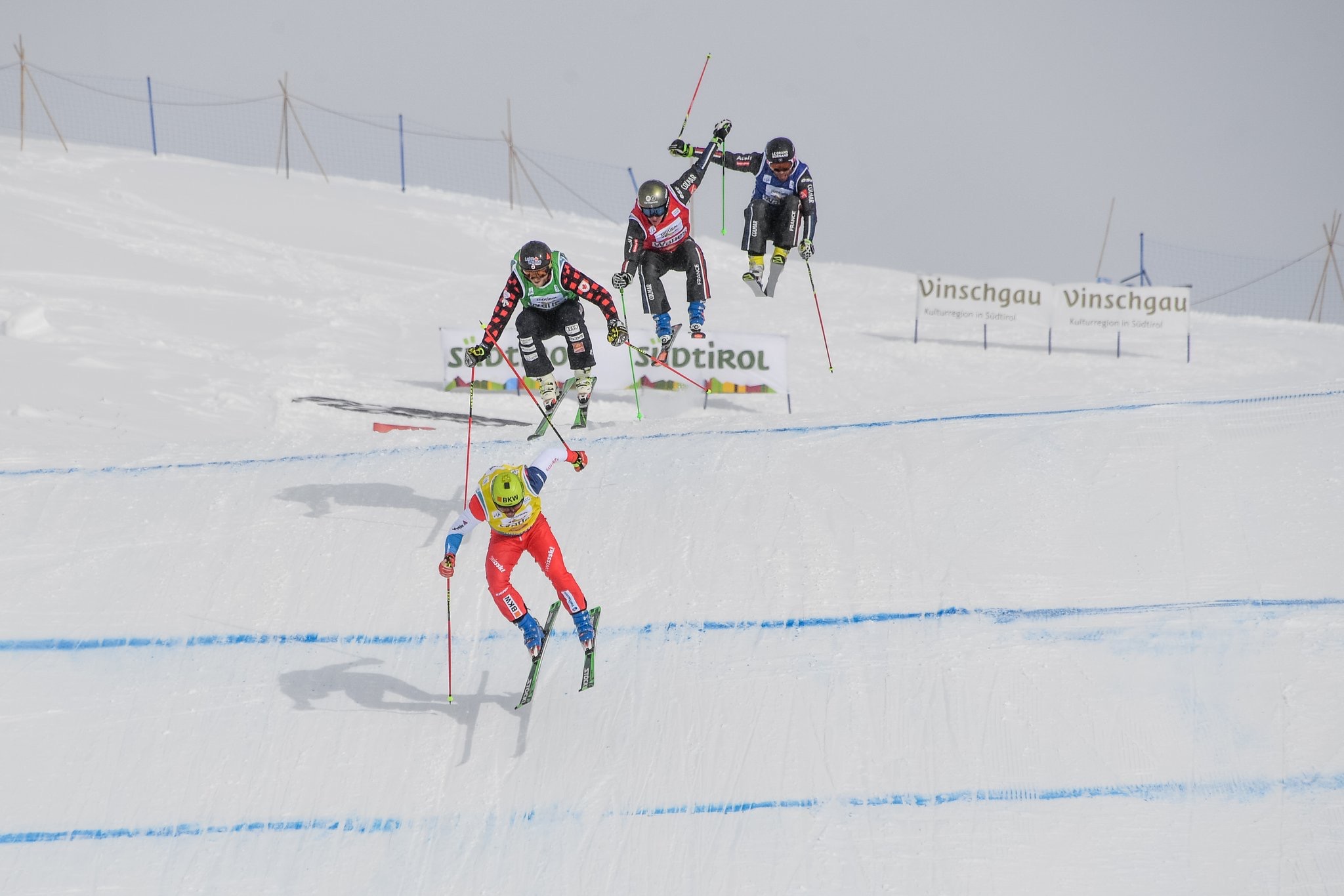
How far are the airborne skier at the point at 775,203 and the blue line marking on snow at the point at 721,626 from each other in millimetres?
3950

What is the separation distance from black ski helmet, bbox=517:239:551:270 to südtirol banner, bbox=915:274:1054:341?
33.8 ft

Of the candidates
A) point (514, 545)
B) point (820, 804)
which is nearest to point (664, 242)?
point (514, 545)

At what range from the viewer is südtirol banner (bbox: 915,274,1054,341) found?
18.0 meters

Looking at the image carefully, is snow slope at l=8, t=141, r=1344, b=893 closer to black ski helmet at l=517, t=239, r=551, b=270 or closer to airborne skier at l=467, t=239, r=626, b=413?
airborne skier at l=467, t=239, r=626, b=413

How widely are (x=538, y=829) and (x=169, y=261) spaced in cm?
1468

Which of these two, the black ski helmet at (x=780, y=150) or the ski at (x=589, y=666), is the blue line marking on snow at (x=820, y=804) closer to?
the ski at (x=589, y=666)

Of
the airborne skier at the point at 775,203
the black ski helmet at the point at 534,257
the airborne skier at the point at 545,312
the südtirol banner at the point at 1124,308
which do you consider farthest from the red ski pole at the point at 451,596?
the südtirol banner at the point at 1124,308

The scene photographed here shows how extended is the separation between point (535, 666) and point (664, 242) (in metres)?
4.45

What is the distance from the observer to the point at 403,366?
16016 mm

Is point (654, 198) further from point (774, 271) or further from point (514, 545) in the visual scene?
point (514, 545)

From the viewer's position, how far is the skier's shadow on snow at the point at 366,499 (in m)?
8.86

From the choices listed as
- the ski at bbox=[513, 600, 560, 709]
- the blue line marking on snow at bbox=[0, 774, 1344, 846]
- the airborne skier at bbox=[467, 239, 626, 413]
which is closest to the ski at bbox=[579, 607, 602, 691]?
the ski at bbox=[513, 600, 560, 709]

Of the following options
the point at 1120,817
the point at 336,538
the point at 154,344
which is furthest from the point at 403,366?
the point at 1120,817

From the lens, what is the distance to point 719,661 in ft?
23.4
